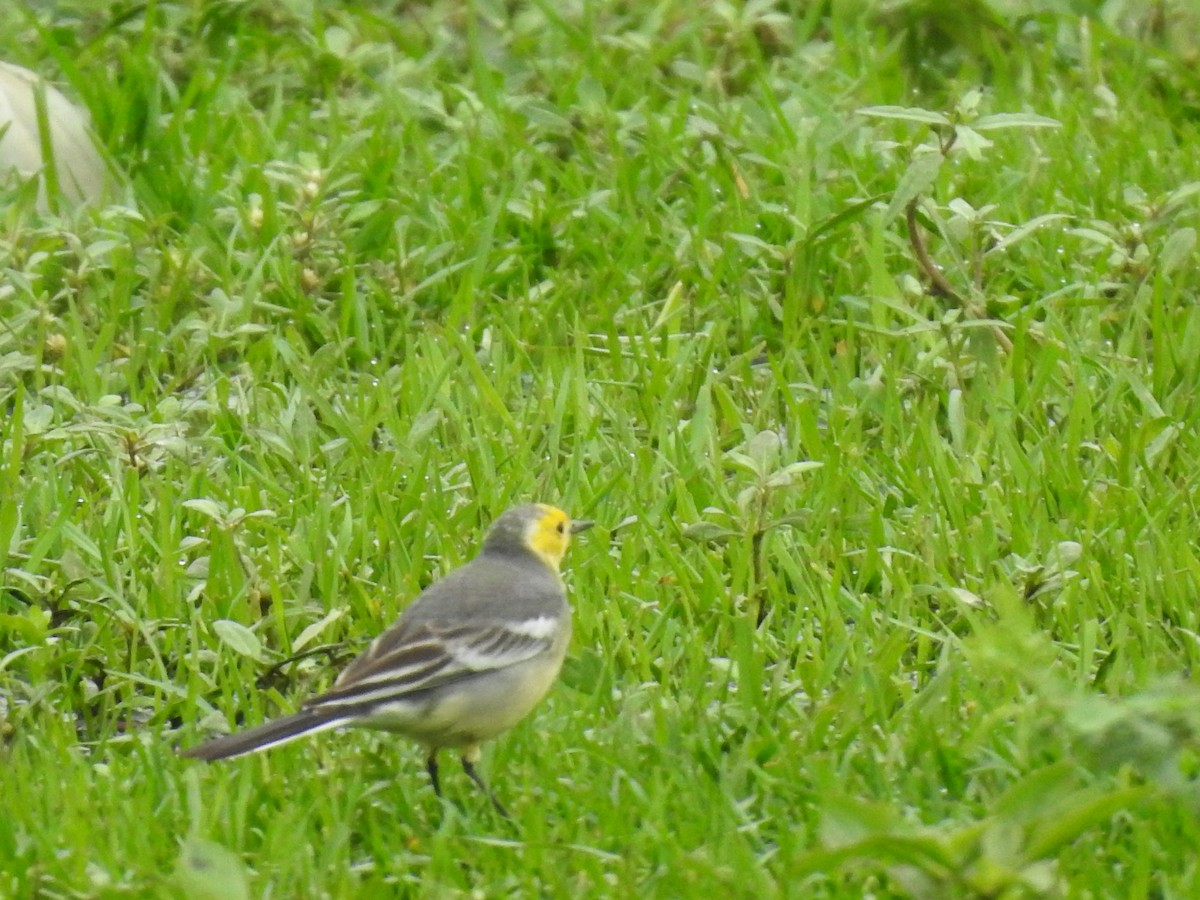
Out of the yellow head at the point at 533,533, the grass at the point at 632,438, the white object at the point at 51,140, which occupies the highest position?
the white object at the point at 51,140

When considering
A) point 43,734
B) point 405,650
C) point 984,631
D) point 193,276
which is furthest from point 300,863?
point 193,276

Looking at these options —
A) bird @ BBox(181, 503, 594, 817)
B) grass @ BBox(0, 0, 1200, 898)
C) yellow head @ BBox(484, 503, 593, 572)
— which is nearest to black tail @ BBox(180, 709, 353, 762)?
bird @ BBox(181, 503, 594, 817)

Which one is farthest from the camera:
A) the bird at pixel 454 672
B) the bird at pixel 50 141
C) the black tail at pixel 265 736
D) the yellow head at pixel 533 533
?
the bird at pixel 50 141

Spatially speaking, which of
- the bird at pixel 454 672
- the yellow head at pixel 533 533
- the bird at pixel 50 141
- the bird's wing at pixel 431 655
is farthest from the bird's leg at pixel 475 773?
the bird at pixel 50 141

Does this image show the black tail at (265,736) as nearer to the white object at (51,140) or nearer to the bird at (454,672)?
the bird at (454,672)

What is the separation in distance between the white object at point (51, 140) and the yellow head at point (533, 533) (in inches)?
120

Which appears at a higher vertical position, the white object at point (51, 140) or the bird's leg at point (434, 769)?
the white object at point (51, 140)

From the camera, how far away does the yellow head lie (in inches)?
179

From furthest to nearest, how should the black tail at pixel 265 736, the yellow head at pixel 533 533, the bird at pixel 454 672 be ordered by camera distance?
1. the yellow head at pixel 533 533
2. the bird at pixel 454 672
3. the black tail at pixel 265 736

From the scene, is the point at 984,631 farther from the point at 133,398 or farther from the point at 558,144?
the point at 558,144

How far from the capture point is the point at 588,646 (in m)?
4.67

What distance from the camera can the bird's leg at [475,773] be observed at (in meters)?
3.97

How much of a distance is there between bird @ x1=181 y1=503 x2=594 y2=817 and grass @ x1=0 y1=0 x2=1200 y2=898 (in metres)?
0.14

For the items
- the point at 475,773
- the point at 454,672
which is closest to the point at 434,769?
the point at 475,773
